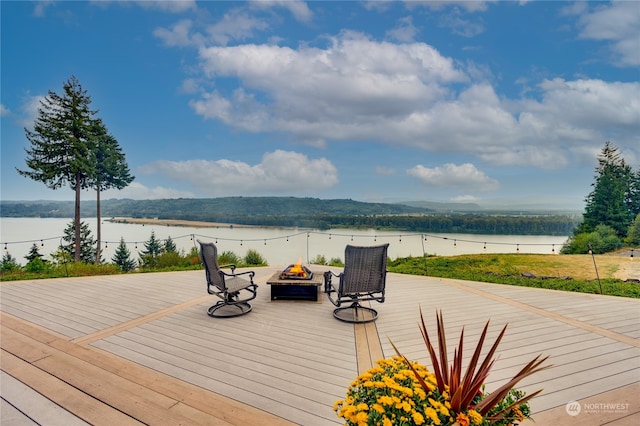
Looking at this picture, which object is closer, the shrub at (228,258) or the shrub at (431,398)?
the shrub at (431,398)

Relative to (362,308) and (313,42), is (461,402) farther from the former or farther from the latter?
(313,42)

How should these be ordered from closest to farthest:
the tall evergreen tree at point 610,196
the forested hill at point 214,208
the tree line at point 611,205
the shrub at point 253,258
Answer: the shrub at point 253,258, the forested hill at point 214,208, the tree line at point 611,205, the tall evergreen tree at point 610,196

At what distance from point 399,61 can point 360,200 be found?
18876 mm

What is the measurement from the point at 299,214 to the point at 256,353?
720 inches

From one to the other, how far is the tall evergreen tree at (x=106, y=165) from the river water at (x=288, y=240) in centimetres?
245

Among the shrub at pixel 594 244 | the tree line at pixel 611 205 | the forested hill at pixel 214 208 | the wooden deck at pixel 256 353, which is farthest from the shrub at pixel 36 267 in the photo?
the tree line at pixel 611 205

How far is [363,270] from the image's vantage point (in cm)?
380

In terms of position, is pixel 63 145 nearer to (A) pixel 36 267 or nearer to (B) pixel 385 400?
(A) pixel 36 267

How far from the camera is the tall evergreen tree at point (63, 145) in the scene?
1480cm

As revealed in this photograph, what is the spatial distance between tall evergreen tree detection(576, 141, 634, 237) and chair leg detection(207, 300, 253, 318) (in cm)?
3517

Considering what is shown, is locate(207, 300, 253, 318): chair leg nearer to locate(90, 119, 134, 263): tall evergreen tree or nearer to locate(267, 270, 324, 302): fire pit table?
locate(267, 270, 324, 302): fire pit table

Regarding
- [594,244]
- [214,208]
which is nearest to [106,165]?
[214,208]

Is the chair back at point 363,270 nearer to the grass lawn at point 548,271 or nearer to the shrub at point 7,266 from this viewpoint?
the grass lawn at point 548,271

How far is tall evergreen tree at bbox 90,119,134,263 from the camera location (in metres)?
17.6
